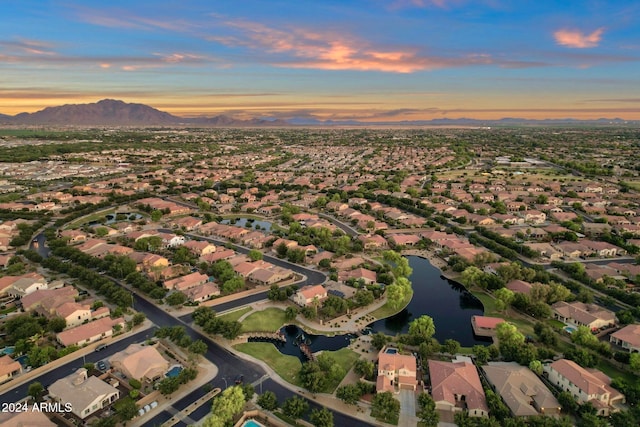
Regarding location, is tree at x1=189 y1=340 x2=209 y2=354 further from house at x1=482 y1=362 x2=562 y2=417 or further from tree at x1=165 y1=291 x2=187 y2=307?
house at x1=482 y1=362 x2=562 y2=417

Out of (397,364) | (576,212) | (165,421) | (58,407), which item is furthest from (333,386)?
(576,212)

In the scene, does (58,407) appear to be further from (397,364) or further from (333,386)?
(397,364)

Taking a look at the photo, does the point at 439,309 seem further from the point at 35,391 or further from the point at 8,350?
the point at 8,350

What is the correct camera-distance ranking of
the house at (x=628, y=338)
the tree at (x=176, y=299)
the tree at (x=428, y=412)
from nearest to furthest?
1. the tree at (x=428, y=412)
2. the house at (x=628, y=338)
3. the tree at (x=176, y=299)

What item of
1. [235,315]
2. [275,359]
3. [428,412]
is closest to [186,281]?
[235,315]

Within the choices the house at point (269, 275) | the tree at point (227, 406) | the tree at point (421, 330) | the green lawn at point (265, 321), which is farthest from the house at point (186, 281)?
the tree at point (421, 330)

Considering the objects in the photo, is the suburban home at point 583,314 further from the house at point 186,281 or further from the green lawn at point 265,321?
the house at point 186,281
